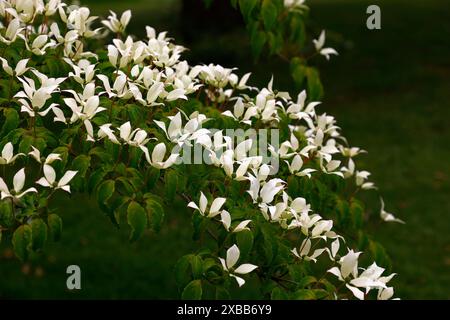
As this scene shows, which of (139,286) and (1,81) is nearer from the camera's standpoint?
(1,81)

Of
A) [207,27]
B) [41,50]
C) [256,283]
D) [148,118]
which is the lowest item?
[256,283]

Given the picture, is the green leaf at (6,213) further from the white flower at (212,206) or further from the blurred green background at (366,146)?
the blurred green background at (366,146)

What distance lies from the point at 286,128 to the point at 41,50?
114 cm

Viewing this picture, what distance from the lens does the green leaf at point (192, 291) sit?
2.38 metres

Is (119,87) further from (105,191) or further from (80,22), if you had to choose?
(80,22)

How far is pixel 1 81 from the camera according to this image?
107 inches

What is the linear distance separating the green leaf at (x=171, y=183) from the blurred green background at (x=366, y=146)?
13.0 ft

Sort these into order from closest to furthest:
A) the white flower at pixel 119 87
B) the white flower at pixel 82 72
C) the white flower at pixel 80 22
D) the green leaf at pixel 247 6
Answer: the white flower at pixel 119 87 → the white flower at pixel 82 72 → the white flower at pixel 80 22 → the green leaf at pixel 247 6

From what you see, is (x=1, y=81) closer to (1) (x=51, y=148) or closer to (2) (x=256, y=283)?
(1) (x=51, y=148)

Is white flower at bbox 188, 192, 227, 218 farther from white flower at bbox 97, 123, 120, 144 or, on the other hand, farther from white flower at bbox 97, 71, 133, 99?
white flower at bbox 97, 71, 133, 99

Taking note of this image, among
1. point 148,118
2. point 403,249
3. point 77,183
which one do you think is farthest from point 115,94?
point 403,249

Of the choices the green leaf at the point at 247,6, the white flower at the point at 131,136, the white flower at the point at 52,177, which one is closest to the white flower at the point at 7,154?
the white flower at the point at 52,177

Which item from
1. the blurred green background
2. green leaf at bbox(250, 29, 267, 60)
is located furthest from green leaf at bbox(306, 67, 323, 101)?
the blurred green background

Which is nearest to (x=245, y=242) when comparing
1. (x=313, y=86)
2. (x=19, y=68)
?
(x=19, y=68)
